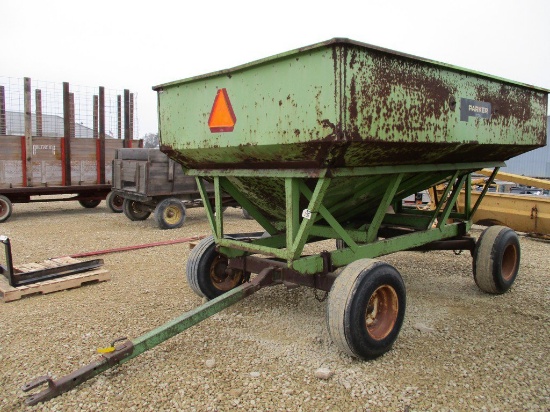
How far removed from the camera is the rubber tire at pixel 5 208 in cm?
982

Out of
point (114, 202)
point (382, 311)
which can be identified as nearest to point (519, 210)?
point (382, 311)

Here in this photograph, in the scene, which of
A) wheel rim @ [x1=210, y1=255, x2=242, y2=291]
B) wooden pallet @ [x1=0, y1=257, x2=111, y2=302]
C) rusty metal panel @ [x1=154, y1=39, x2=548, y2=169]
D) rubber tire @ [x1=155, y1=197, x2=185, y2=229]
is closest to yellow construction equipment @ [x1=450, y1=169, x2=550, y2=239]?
rusty metal panel @ [x1=154, y1=39, x2=548, y2=169]

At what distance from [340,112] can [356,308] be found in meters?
1.30

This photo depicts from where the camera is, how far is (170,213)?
9.18 m

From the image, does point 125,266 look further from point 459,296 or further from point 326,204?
point 459,296

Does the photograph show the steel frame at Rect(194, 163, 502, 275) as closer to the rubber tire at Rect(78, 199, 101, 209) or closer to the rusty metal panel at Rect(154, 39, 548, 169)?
the rusty metal panel at Rect(154, 39, 548, 169)

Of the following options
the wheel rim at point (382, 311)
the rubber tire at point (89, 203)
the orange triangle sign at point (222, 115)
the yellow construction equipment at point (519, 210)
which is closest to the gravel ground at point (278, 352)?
the wheel rim at point (382, 311)

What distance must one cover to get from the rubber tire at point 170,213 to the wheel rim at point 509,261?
236 inches

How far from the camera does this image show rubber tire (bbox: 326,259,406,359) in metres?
3.09

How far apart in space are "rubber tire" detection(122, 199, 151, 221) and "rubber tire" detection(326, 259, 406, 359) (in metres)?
7.38

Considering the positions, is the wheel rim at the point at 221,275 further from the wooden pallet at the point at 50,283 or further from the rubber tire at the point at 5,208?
the rubber tire at the point at 5,208

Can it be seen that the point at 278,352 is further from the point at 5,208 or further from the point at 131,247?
Result: the point at 5,208

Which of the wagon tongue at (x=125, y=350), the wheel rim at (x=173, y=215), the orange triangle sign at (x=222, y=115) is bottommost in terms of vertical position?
the wagon tongue at (x=125, y=350)

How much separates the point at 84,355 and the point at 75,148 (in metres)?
8.81
